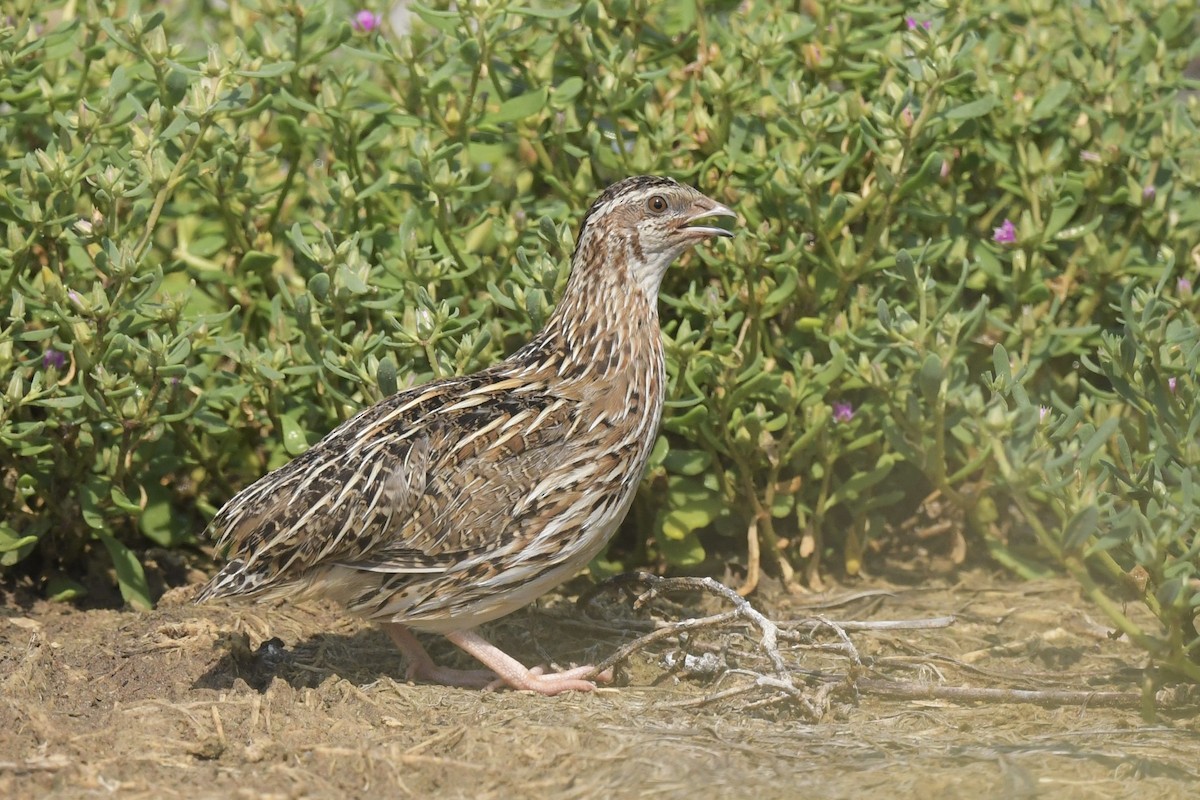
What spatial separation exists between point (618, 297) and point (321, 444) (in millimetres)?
1374

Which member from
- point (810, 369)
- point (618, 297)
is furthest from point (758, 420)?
point (618, 297)

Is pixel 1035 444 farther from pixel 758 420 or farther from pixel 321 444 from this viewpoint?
pixel 321 444

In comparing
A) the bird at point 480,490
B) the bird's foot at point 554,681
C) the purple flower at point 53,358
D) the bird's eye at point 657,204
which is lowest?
the bird's foot at point 554,681

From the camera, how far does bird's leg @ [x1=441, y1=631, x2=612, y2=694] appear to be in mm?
6137

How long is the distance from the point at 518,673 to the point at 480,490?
0.77 meters

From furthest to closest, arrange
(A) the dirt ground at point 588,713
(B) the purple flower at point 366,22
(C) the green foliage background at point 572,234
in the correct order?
(B) the purple flower at point 366,22
(C) the green foliage background at point 572,234
(A) the dirt ground at point 588,713

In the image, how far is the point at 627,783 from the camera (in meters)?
4.94

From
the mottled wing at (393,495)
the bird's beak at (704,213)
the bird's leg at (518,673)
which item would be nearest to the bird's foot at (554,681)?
the bird's leg at (518,673)

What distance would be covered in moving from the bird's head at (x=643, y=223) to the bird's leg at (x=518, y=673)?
1.62 metres

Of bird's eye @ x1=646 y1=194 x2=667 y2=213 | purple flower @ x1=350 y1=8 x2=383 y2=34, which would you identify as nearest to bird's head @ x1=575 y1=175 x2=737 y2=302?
bird's eye @ x1=646 y1=194 x2=667 y2=213

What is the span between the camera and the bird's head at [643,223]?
21.5ft

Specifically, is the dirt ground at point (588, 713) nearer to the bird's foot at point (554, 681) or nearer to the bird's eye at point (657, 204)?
the bird's foot at point (554, 681)

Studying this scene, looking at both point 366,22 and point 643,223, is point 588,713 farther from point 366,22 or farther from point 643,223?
point 366,22

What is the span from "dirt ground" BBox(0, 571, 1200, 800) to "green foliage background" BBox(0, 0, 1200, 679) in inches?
17.0
